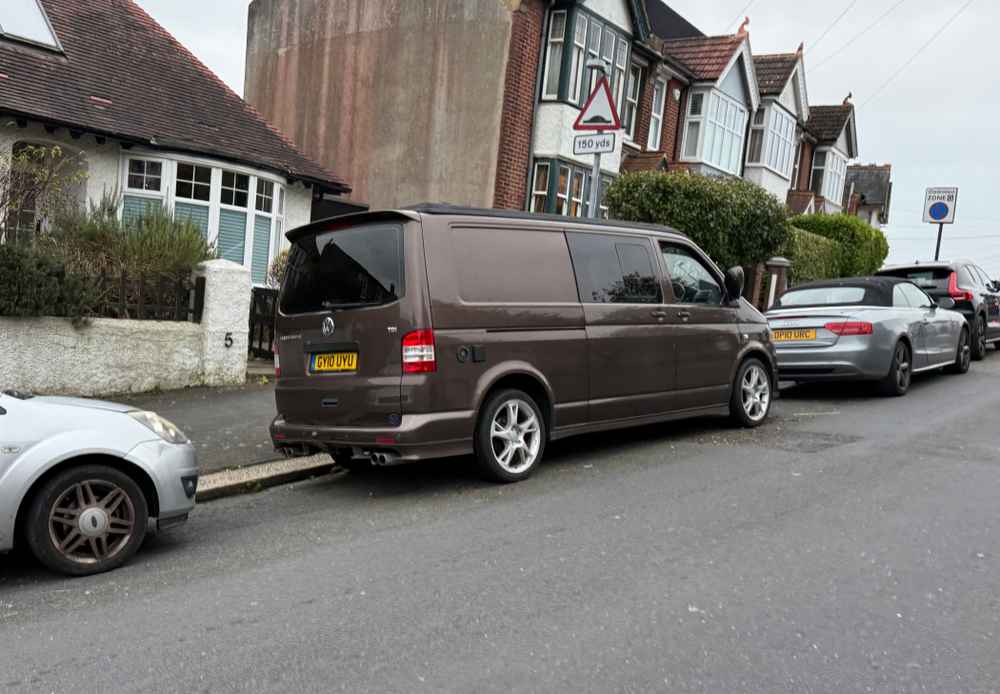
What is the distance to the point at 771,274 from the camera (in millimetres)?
19031

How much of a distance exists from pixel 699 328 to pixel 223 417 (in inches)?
184

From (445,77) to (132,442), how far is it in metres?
16.6

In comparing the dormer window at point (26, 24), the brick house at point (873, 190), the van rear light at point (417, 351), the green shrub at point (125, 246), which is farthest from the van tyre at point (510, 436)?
the brick house at point (873, 190)

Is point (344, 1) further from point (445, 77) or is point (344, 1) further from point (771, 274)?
point (771, 274)

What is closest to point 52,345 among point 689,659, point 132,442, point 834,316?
point 132,442

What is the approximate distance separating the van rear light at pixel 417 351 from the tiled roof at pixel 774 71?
93.2ft

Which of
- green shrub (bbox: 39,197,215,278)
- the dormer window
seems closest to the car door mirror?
green shrub (bbox: 39,197,215,278)

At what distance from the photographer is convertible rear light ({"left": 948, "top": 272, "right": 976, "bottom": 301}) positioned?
14672 millimetres

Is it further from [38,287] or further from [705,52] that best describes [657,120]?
[38,287]

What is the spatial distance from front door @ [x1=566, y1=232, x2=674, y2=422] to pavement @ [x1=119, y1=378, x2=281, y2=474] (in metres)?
2.79

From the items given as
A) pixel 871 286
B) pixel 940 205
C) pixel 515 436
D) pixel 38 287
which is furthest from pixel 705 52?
pixel 515 436

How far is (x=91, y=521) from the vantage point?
15.5 feet

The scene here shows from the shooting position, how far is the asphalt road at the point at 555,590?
3496 millimetres

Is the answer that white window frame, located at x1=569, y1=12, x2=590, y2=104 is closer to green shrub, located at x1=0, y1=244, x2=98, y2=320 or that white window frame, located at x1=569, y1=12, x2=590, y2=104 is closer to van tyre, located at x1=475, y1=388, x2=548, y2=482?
green shrub, located at x1=0, y1=244, x2=98, y2=320
